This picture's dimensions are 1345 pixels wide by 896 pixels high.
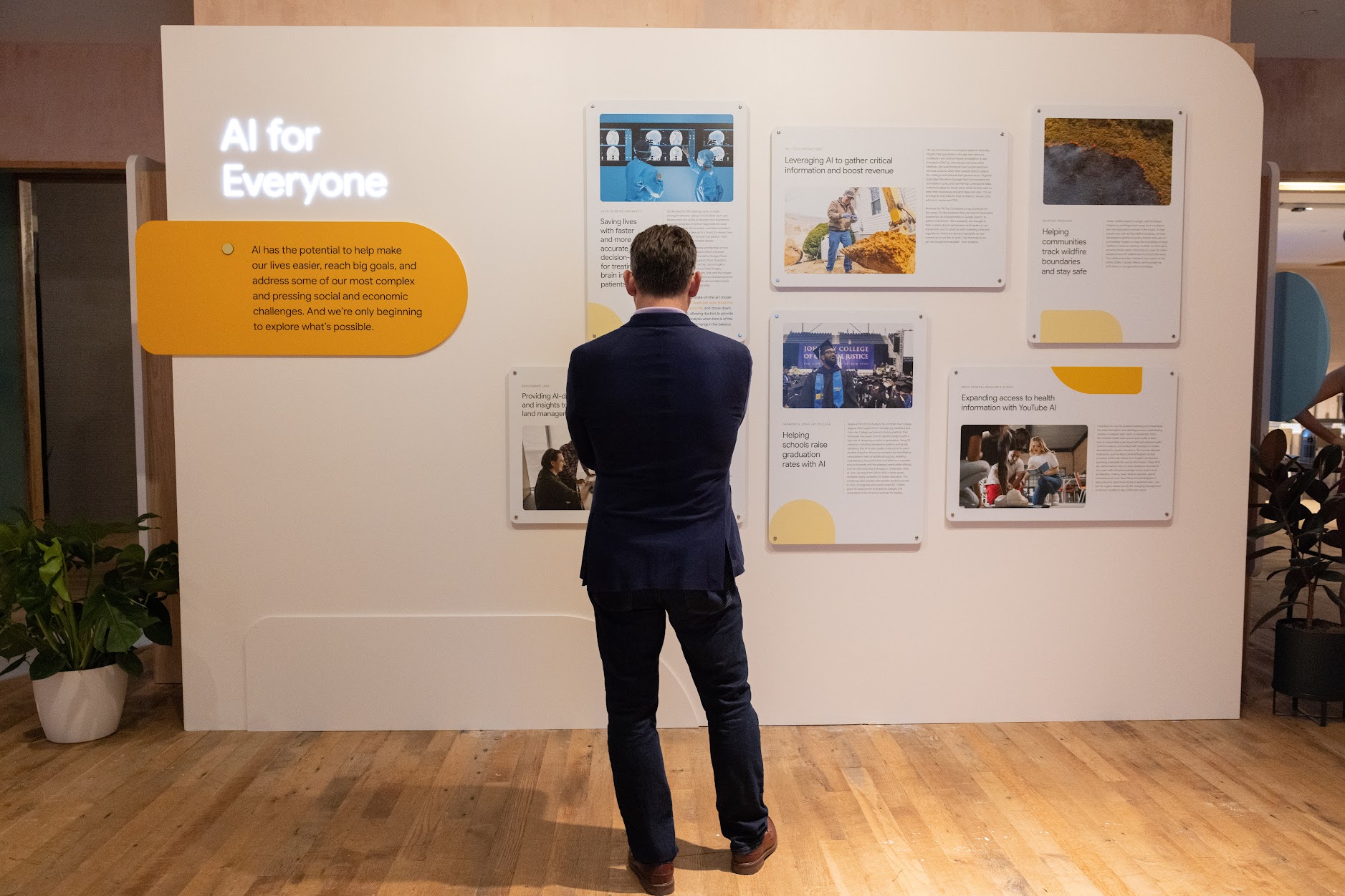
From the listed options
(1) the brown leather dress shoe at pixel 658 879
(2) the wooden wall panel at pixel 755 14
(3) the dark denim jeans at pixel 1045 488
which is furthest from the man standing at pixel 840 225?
(1) the brown leather dress shoe at pixel 658 879

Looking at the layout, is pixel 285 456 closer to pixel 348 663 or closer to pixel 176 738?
pixel 348 663

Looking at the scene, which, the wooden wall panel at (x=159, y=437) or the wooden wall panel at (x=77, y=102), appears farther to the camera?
the wooden wall panel at (x=77, y=102)

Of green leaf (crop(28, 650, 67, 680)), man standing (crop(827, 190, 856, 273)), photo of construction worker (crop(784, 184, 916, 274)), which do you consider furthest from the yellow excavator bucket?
green leaf (crop(28, 650, 67, 680))

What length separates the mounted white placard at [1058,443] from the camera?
315cm

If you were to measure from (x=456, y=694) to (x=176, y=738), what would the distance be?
948mm

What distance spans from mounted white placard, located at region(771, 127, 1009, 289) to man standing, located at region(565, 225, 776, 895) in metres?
1.08

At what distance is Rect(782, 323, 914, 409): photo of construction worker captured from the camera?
3100 millimetres

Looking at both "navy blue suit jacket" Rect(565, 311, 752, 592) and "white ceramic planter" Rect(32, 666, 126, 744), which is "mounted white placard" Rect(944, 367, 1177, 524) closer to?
"navy blue suit jacket" Rect(565, 311, 752, 592)

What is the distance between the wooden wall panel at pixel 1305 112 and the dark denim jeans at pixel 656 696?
4.42 meters

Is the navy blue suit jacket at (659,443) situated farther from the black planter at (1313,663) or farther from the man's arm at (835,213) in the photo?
the black planter at (1313,663)

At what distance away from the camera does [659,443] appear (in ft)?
6.64

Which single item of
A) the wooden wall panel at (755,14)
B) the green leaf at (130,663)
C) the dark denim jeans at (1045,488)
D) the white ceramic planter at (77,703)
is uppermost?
the wooden wall panel at (755,14)

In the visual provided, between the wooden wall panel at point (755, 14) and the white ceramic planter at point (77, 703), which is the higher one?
the wooden wall panel at point (755, 14)

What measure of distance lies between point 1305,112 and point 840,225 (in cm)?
337
